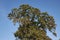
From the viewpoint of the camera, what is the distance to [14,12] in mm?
48125

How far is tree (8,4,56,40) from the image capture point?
45.2m

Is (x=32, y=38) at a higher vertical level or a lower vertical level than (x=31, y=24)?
lower

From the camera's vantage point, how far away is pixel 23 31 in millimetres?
46219

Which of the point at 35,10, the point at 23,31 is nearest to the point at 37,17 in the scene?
the point at 35,10

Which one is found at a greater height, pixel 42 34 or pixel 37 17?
pixel 37 17

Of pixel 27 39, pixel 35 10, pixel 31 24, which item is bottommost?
pixel 27 39

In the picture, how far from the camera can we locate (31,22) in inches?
1820

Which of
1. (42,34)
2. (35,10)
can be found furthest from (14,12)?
(42,34)

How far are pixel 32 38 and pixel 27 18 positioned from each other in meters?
4.88

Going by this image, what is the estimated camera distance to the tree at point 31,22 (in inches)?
1780

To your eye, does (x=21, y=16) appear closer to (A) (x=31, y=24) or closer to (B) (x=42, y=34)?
(A) (x=31, y=24)

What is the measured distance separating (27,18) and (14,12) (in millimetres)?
4059

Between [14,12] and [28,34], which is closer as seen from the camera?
[28,34]

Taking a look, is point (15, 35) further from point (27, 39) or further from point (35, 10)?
point (35, 10)
